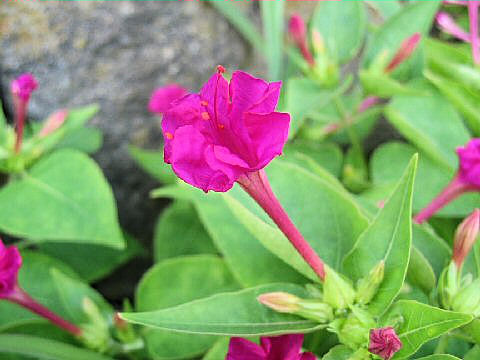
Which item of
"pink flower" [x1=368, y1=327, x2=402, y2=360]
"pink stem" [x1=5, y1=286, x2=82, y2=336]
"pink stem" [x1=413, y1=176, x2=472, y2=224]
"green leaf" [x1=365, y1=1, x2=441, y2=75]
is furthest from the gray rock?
"pink flower" [x1=368, y1=327, x2=402, y2=360]

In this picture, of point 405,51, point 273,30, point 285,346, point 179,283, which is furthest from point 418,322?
point 273,30

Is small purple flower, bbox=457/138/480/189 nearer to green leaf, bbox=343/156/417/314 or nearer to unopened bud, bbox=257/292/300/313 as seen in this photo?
green leaf, bbox=343/156/417/314

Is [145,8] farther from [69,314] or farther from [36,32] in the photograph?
[69,314]

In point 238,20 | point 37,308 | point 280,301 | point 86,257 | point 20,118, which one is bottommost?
point 86,257

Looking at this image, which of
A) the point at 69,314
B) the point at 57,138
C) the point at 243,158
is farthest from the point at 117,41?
the point at 243,158

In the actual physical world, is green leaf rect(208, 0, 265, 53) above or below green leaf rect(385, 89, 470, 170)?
above

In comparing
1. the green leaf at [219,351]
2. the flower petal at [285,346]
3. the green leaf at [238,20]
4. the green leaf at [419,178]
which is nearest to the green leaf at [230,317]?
the flower petal at [285,346]

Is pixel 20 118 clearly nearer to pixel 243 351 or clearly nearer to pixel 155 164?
pixel 155 164
